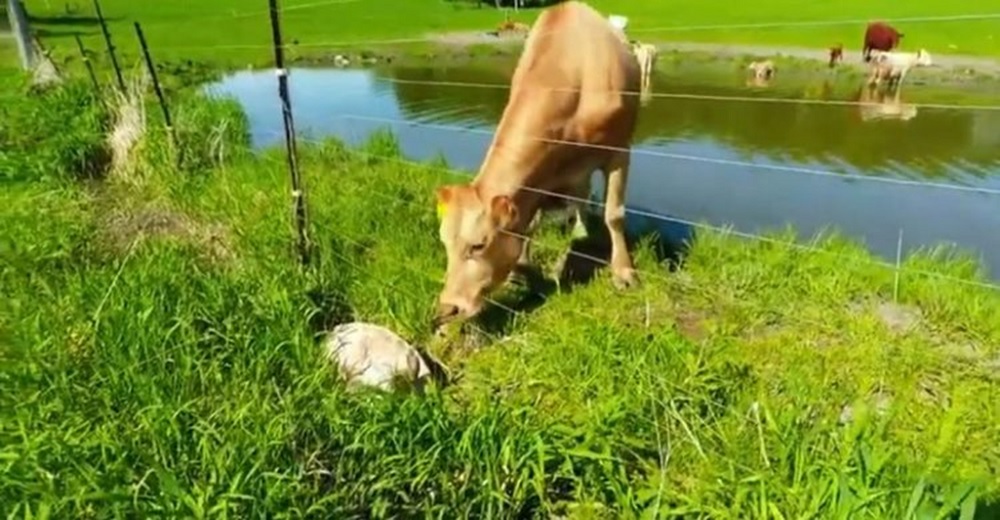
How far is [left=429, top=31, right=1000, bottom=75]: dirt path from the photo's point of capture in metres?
23.8

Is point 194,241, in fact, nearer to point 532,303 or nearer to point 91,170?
point 532,303

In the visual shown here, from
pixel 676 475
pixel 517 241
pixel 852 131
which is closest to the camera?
pixel 676 475

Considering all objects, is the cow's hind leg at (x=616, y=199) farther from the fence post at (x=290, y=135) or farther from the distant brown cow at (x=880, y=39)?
the distant brown cow at (x=880, y=39)

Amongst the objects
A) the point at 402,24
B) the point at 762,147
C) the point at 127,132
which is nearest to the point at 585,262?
the point at 127,132

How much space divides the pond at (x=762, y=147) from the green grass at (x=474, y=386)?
98cm

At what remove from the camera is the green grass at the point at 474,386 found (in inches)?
134

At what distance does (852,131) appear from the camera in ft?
52.4

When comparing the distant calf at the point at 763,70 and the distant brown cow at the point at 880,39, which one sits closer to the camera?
the distant calf at the point at 763,70

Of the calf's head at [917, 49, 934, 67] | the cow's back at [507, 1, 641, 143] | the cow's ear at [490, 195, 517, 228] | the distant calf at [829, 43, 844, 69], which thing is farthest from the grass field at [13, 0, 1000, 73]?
the cow's ear at [490, 195, 517, 228]

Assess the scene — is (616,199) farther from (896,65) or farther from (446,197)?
(896,65)

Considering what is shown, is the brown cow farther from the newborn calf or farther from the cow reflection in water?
the cow reflection in water

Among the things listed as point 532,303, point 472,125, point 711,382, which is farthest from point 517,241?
point 472,125

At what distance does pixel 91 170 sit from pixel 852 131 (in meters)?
12.2

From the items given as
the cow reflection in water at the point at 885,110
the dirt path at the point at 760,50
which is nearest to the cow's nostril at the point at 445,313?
the cow reflection in water at the point at 885,110
